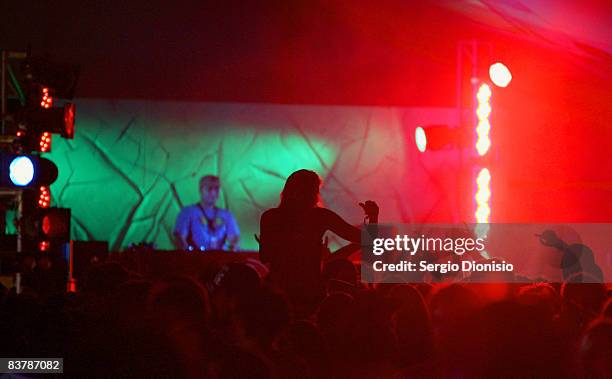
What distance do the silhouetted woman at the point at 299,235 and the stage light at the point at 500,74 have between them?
312cm

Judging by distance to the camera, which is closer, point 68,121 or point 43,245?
point 43,245

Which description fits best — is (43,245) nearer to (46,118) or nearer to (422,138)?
(46,118)

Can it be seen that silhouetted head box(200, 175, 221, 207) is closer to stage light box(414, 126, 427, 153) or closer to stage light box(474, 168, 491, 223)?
stage light box(414, 126, 427, 153)

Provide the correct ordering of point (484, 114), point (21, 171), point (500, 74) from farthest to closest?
point (484, 114) < point (500, 74) < point (21, 171)

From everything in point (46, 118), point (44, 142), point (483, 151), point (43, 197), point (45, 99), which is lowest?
point (43, 197)

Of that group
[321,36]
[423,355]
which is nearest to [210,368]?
[423,355]

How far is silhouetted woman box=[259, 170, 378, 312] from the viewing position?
3.61 metres

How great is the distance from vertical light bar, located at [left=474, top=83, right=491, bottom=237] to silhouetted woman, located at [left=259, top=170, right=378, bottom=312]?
3199mm

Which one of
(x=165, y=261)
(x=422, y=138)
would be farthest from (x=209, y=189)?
(x=165, y=261)

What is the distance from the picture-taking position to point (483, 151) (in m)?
6.83

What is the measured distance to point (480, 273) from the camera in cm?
419

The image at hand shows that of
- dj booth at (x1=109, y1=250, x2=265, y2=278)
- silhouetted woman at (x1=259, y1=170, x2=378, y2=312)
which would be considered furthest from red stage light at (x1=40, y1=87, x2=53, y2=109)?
silhouetted woman at (x1=259, y1=170, x2=378, y2=312)

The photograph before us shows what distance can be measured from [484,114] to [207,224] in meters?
3.56

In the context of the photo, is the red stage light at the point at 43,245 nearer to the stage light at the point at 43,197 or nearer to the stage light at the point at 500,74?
the stage light at the point at 43,197
